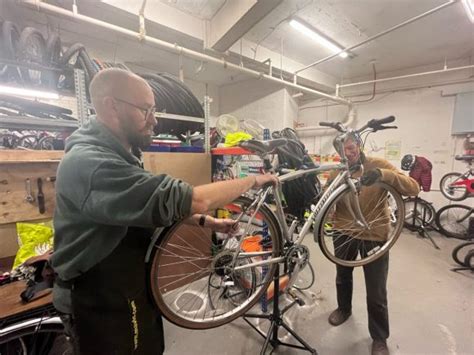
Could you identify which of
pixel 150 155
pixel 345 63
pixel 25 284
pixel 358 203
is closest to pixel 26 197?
pixel 25 284

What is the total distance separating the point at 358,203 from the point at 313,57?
12.8ft

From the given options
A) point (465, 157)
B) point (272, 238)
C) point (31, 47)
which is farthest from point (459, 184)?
point (31, 47)

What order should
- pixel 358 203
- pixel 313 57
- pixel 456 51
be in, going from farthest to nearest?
pixel 313 57, pixel 456 51, pixel 358 203

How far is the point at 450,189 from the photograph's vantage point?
4355 millimetres

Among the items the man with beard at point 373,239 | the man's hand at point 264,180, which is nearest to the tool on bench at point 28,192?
the man's hand at point 264,180

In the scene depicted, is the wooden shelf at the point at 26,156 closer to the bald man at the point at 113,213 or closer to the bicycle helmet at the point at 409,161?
the bald man at the point at 113,213

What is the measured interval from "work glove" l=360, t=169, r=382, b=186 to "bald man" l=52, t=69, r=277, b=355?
877 mm

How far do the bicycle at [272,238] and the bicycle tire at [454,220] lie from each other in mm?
3845

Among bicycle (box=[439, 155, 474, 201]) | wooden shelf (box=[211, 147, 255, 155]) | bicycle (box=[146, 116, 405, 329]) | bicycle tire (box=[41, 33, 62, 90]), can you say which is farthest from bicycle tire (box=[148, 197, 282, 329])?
bicycle (box=[439, 155, 474, 201])

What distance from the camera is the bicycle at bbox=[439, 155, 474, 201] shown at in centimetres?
395

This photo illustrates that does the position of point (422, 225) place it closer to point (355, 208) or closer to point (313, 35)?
point (355, 208)

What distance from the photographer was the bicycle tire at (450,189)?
4151 mm

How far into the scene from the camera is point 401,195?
4.99 ft

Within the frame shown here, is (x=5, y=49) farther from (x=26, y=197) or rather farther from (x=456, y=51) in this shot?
(x=456, y=51)
